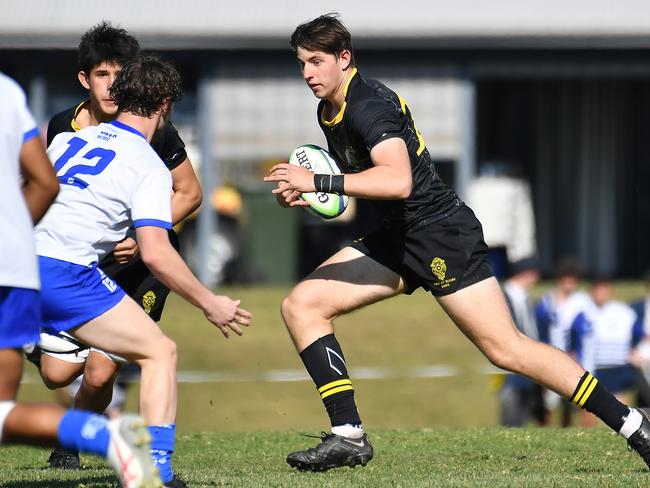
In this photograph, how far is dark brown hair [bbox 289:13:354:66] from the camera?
6262 mm

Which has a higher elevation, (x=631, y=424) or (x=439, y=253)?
(x=439, y=253)

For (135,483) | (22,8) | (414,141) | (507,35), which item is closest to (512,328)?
(414,141)

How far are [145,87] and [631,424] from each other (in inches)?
111

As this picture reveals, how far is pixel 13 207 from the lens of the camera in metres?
4.57

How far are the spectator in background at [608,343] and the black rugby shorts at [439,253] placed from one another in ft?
23.2

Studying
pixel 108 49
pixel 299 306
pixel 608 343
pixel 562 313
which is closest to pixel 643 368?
pixel 608 343

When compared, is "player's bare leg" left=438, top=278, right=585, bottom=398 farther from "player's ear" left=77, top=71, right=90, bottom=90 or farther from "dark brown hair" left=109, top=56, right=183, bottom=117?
"player's ear" left=77, top=71, right=90, bottom=90

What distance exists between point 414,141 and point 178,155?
1.32 meters

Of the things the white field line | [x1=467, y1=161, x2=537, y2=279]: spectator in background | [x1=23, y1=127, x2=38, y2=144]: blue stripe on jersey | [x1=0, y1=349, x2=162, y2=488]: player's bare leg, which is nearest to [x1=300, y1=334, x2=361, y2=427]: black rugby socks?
[x1=0, y1=349, x2=162, y2=488]: player's bare leg

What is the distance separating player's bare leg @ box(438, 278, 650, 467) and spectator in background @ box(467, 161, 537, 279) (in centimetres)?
1039

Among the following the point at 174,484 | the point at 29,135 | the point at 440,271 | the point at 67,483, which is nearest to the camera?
the point at 29,135

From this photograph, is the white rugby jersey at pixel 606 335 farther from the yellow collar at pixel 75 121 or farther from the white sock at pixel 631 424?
the yellow collar at pixel 75 121

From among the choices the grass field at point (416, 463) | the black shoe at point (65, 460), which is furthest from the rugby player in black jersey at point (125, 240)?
the grass field at point (416, 463)

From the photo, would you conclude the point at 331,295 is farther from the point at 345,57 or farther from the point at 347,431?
the point at 345,57
